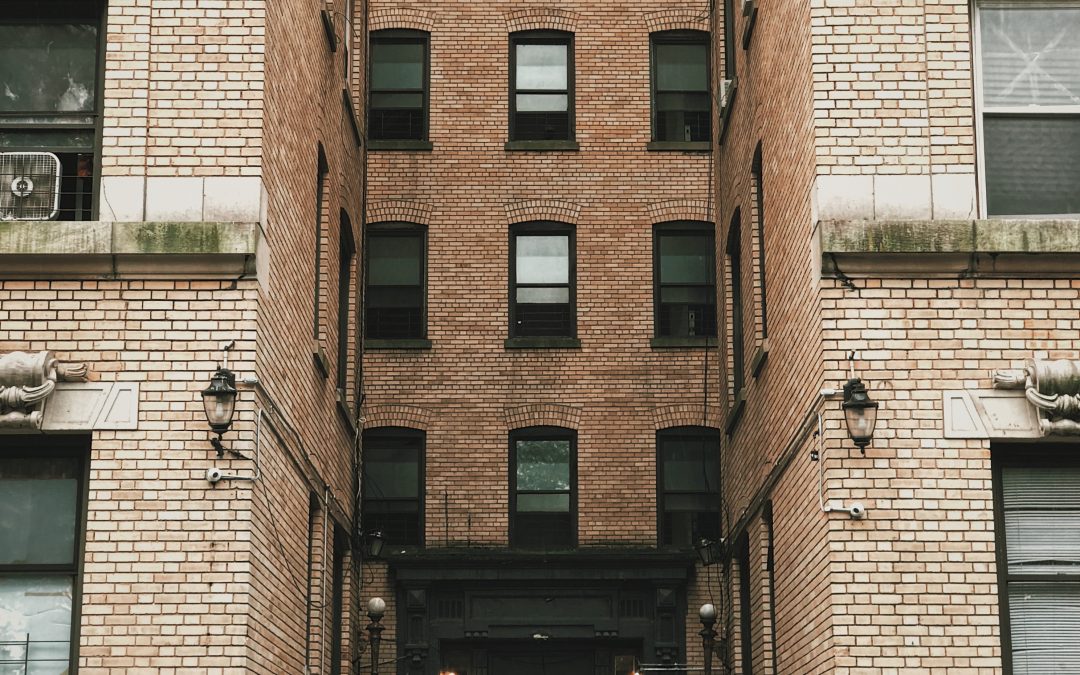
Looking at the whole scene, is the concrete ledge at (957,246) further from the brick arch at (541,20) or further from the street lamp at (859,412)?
the brick arch at (541,20)

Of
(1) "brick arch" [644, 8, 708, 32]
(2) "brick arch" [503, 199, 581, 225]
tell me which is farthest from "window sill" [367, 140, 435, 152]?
(1) "brick arch" [644, 8, 708, 32]

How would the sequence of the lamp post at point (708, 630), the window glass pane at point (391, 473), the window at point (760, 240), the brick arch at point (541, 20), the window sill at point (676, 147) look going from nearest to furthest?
the window at point (760, 240) → the lamp post at point (708, 630) → the window glass pane at point (391, 473) → the window sill at point (676, 147) → the brick arch at point (541, 20)

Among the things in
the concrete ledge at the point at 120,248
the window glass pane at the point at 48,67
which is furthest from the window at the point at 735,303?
the window glass pane at the point at 48,67

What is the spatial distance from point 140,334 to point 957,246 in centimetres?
633

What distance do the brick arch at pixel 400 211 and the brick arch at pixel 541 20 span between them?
3141 millimetres

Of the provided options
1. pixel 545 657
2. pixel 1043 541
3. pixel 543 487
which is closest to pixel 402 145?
pixel 543 487

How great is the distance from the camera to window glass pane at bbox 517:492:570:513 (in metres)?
22.8

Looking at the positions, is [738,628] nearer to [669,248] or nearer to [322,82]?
[669,248]

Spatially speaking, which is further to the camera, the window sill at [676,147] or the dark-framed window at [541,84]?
the dark-framed window at [541,84]

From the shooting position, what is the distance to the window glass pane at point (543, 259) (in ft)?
78.1

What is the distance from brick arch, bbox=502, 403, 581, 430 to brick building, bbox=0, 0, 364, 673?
8822 millimetres

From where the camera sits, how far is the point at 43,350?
1251 centimetres

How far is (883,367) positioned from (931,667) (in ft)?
7.40

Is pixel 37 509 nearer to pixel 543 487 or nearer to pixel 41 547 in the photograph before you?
pixel 41 547
